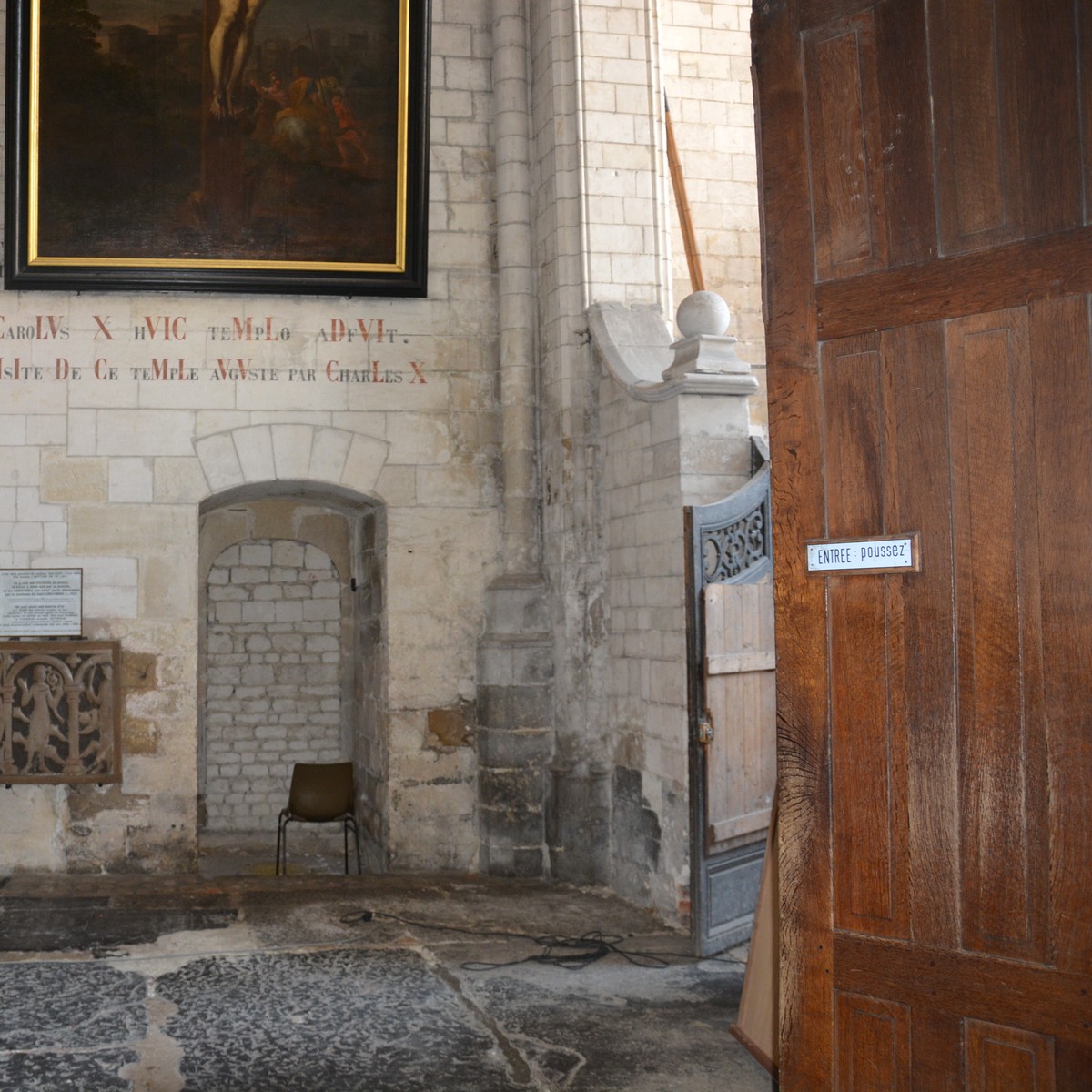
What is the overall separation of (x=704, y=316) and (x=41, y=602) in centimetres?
364

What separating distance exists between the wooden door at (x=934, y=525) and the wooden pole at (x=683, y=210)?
6.05m

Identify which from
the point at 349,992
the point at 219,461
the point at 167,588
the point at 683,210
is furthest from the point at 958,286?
the point at 683,210

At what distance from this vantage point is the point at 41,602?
21.4 ft

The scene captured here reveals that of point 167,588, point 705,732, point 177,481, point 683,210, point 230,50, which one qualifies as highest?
point 230,50

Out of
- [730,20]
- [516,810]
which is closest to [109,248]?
[516,810]

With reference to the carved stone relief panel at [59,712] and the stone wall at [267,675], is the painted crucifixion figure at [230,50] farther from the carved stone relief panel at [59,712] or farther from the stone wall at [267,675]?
the stone wall at [267,675]

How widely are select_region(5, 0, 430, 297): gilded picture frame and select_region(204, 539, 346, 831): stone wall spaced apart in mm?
2812

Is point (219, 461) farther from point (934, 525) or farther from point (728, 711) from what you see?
point (934, 525)

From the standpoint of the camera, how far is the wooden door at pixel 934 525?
2146 mm

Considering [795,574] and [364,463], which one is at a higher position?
[364,463]

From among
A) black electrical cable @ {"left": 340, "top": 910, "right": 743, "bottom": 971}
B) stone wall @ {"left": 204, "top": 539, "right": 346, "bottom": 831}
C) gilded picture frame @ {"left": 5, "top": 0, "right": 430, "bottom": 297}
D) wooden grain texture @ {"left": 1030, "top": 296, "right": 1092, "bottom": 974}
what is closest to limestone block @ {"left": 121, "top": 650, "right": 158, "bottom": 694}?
black electrical cable @ {"left": 340, "top": 910, "right": 743, "bottom": 971}

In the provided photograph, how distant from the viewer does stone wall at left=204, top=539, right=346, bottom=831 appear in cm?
902

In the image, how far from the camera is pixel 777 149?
2521 mm

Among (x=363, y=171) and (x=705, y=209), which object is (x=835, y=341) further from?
(x=705, y=209)
